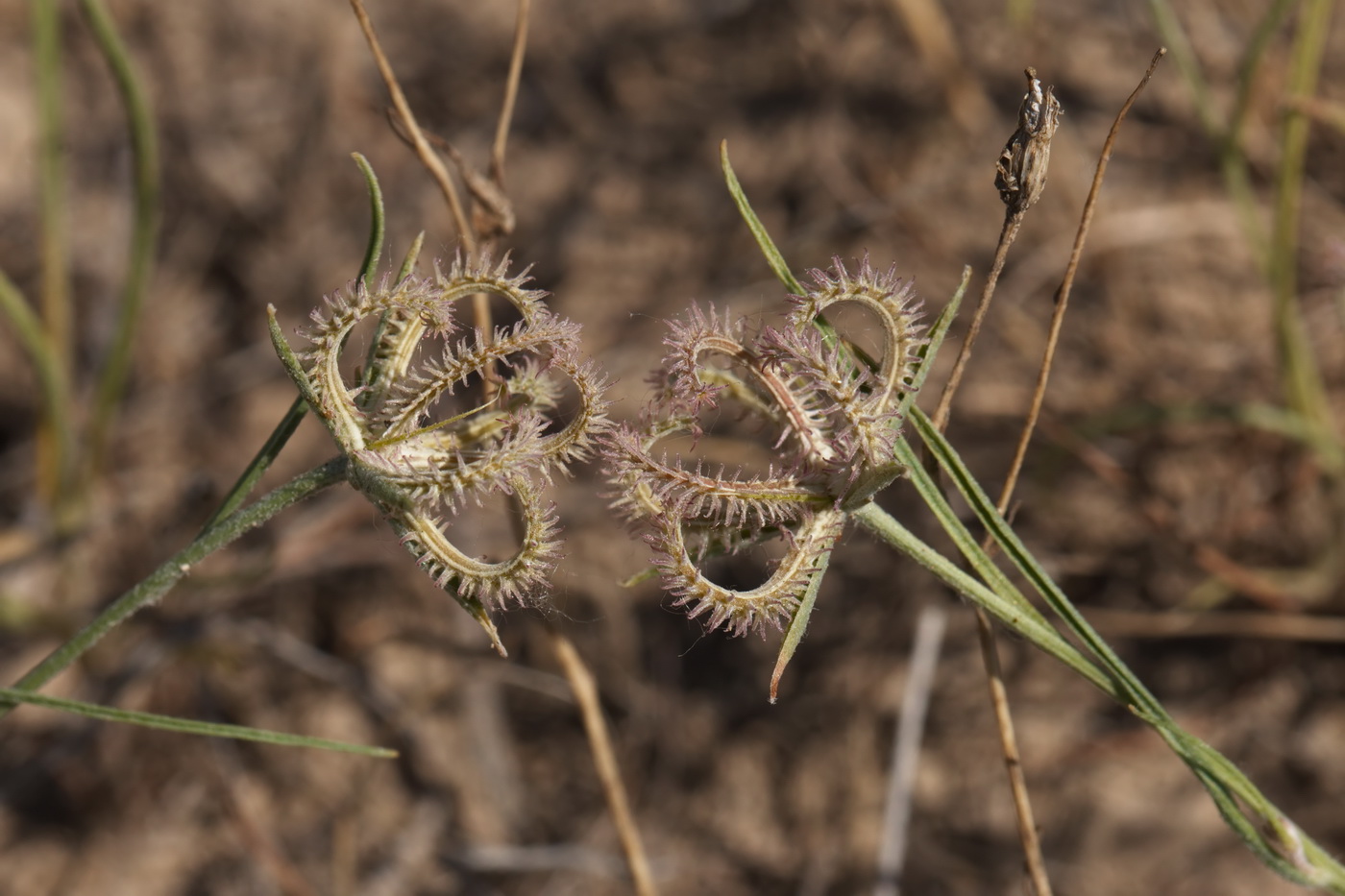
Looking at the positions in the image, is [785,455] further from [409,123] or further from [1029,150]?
[409,123]

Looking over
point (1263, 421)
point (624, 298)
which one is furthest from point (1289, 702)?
point (624, 298)

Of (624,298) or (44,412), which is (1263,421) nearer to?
(624,298)

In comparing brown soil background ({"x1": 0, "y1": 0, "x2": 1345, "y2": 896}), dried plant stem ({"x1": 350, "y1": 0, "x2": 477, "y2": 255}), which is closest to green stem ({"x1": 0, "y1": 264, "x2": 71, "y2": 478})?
brown soil background ({"x1": 0, "y1": 0, "x2": 1345, "y2": 896})

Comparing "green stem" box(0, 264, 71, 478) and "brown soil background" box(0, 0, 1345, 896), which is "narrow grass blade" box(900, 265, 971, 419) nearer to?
"brown soil background" box(0, 0, 1345, 896)

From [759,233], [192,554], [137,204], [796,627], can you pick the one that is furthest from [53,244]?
[796,627]

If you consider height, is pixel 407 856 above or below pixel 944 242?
below

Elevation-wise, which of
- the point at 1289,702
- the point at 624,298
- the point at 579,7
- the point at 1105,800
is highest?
the point at 579,7
